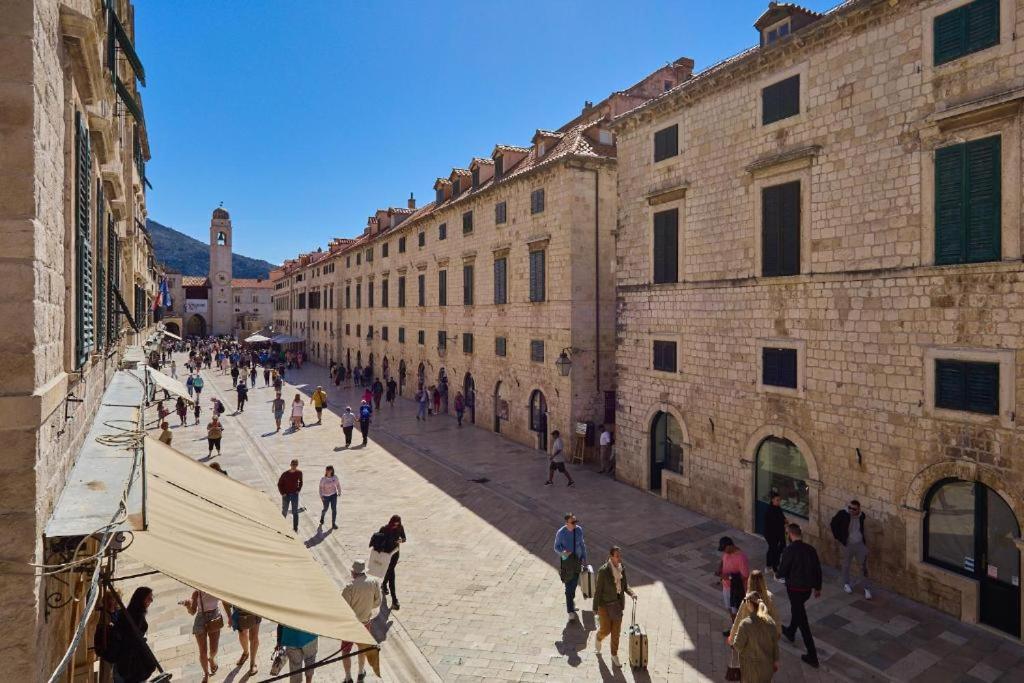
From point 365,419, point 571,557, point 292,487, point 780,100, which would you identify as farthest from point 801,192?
point 365,419

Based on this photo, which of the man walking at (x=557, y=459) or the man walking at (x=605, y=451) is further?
the man walking at (x=605, y=451)

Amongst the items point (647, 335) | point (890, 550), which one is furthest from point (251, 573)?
point (647, 335)

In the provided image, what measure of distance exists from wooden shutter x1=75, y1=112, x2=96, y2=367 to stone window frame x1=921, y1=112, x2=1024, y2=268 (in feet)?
36.2

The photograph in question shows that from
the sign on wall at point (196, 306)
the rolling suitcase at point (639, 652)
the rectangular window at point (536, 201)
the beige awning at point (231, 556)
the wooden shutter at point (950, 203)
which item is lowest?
the rolling suitcase at point (639, 652)

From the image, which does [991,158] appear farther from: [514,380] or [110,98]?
[514,380]

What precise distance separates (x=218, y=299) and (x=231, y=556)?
86.2 m

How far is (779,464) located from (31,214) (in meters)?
12.1

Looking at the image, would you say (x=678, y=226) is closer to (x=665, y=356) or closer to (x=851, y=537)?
(x=665, y=356)

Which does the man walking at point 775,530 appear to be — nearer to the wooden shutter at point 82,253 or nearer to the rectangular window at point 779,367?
the rectangular window at point 779,367

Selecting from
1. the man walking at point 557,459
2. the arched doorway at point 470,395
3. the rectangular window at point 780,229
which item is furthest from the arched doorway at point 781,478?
the arched doorway at point 470,395

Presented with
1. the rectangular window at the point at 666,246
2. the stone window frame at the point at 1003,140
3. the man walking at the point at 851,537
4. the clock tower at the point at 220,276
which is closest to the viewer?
the stone window frame at the point at 1003,140

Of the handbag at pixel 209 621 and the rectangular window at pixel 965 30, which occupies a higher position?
the rectangular window at pixel 965 30

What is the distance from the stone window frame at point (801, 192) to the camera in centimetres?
1098

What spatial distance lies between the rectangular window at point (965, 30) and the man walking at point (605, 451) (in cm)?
1135
